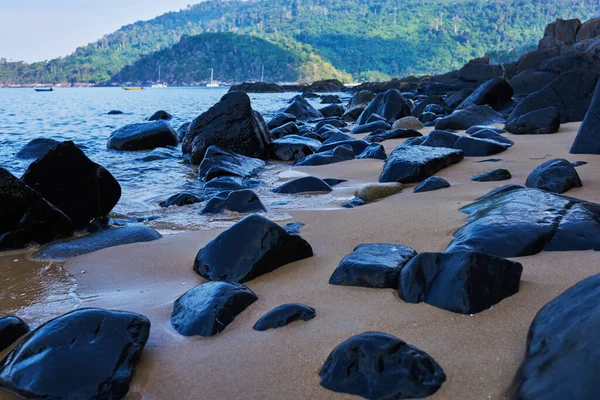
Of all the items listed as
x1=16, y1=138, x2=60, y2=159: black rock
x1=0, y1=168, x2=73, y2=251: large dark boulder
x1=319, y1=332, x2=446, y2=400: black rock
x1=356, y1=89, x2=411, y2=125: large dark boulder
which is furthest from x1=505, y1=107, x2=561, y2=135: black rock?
x1=16, y1=138, x2=60, y2=159: black rock

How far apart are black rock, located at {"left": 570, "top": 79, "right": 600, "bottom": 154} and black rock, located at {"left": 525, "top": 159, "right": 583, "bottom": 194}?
1507 mm

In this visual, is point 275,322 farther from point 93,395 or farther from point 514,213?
point 514,213

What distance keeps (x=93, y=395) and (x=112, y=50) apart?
16108 cm

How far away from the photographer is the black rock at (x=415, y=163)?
194 inches

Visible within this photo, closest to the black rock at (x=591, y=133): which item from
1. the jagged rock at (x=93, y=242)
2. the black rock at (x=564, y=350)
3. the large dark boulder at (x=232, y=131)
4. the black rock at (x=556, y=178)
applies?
the black rock at (x=556, y=178)

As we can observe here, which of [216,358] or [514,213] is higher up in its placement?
[514,213]

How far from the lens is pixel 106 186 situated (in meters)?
4.45

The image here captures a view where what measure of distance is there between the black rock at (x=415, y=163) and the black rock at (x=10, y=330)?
3.53 metres

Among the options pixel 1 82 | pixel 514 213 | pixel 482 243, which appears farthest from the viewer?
pixel 1 82

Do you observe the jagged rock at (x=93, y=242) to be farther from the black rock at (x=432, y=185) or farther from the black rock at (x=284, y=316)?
the black rock at (x=432, y=185)

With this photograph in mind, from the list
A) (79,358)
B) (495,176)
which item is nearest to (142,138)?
(495,176)

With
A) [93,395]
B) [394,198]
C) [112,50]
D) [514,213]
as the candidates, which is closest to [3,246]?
[93,395]

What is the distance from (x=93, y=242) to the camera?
358 cm

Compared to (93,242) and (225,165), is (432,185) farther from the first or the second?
(225,165)
